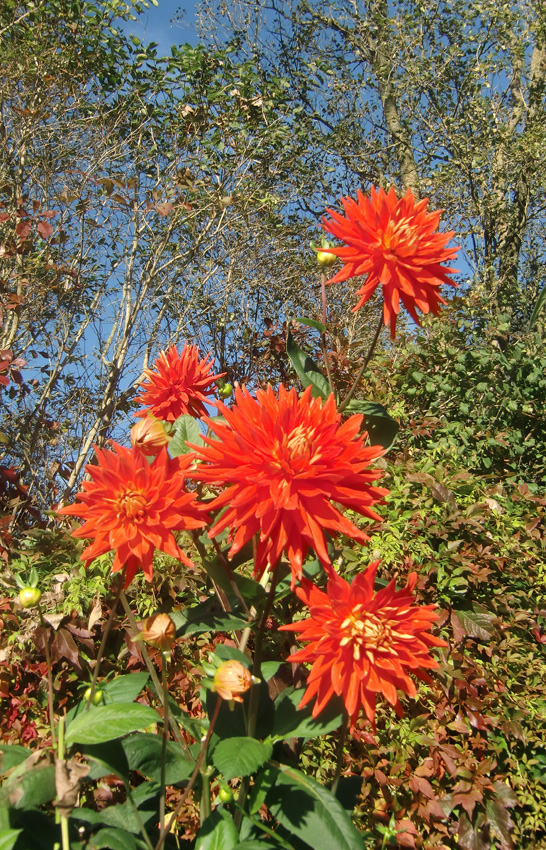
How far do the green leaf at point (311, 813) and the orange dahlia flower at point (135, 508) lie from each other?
1.20 ft

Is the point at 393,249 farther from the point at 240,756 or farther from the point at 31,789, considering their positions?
the point at 31,789

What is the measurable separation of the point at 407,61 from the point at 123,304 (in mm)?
5543

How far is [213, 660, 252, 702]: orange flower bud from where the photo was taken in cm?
79

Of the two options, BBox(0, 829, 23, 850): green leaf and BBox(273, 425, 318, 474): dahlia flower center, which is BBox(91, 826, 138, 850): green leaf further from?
BBox(273, 425, 318, 474): dahlia flower center

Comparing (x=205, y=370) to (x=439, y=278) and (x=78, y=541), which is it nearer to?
(x=439, y=278)

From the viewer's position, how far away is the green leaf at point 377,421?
3.96ft

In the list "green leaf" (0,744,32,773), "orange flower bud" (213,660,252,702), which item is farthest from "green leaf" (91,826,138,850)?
"orange flower bud" (213,660,252,702)

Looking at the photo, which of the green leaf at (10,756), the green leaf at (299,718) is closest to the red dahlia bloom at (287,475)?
the green leaf at (299,718)

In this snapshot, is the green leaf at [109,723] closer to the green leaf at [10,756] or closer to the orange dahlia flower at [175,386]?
the green leaf at [10,756]

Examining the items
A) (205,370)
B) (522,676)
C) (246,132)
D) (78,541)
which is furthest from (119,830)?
(246,132)

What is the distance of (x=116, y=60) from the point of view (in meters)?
4.43

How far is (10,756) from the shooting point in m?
0.93

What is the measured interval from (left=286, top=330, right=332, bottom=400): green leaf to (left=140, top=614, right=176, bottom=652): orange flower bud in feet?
1.84

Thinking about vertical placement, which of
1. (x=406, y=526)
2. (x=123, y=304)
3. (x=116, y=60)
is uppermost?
(x=116, y=60)
